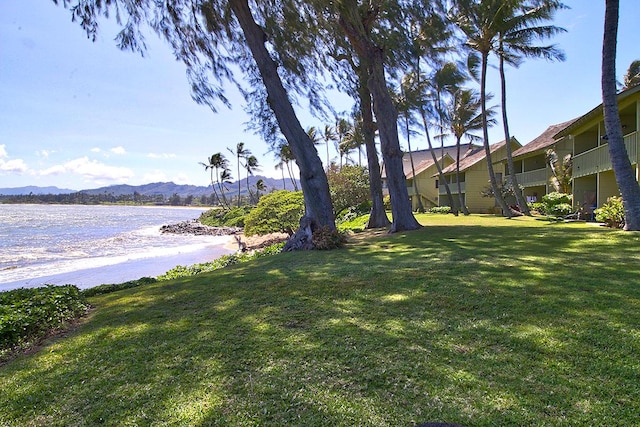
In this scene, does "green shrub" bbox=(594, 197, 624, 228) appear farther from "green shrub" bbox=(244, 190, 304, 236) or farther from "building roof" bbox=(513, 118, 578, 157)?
"building roof" bbox=(513, 118, 578, 157)

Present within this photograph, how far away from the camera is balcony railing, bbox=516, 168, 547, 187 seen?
2441 centimetres

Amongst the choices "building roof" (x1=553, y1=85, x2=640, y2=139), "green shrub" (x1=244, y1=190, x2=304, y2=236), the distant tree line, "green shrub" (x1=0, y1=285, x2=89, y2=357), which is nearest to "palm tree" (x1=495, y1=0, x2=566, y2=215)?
"building roof" (x1=553, y1=85, x2=640, y2=139)

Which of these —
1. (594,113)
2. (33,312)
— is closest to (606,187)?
(594,113)

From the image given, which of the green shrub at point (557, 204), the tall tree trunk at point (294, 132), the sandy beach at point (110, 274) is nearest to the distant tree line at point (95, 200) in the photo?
the sandy beach at point (110, 274)

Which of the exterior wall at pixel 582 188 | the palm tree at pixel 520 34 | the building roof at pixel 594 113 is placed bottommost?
the exterior wall at pixel 582 188

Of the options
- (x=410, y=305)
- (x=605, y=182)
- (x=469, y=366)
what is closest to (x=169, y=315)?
(x=410, y=305)

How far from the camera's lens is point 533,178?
83.7 feet

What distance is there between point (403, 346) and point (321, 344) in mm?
690

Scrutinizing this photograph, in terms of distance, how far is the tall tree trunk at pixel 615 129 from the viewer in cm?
895

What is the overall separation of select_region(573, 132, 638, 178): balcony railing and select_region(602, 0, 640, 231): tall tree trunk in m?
5.30

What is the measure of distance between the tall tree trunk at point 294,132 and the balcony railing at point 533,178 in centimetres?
1924

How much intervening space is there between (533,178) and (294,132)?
67.9 feet

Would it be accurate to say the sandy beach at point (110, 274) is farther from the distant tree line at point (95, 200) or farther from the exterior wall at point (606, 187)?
the distant tree line at point (95, 200)

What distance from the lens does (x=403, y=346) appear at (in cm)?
316
